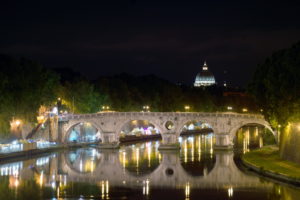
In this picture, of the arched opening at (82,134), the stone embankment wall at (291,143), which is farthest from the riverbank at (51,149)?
the stone embankment wall at (291,143)

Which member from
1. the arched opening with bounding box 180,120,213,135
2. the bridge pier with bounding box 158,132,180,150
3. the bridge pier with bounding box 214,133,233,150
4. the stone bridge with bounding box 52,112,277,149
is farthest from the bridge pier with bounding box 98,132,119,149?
the arched opening with bounding box 180,120,213,135

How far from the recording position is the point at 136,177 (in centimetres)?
5753

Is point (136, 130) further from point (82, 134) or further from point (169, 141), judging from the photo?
point (169, 141)

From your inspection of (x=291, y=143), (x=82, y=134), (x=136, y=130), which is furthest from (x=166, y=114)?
(x=136, y=130)

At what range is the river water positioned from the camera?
1870 inches

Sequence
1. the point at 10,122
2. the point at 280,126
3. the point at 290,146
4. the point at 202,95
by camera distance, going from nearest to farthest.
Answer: the point at 290,146, the point at 280,126, the point at 10,122, the point at 202,95

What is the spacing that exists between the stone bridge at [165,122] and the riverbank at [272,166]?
32.9 feet

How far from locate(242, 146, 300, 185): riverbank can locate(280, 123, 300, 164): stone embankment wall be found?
625 millimetres

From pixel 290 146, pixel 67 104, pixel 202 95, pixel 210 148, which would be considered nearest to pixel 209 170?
pixel 290 146

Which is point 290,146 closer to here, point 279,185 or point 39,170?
point 279,185

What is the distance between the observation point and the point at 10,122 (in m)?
76.4

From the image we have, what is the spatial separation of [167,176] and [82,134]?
43.7 meters

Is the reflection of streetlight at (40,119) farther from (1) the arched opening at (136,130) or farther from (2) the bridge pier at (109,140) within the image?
(1) the arched opening at (136,130)

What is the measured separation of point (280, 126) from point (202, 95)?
300ft
